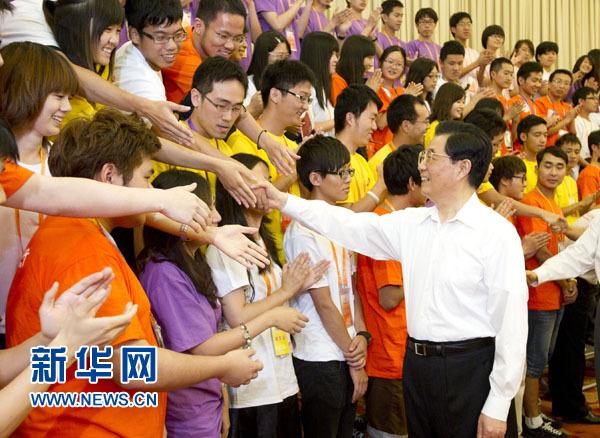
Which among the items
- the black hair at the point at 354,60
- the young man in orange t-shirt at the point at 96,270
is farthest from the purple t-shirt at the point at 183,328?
the black hair at the point at 354,60

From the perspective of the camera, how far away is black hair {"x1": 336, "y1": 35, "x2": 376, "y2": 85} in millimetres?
4824

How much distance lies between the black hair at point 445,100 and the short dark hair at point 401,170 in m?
1.69

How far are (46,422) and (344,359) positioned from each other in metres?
1.41

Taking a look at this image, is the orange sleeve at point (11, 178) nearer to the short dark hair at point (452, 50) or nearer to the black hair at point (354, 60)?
the black hair at point (354, 60)

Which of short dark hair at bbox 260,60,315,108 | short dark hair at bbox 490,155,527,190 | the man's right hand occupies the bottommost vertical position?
the man's right hand

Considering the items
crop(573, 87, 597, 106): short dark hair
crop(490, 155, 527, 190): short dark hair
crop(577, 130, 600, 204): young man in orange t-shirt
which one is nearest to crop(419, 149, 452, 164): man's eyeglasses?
crop(490, 155, 527, 190): short dark hair

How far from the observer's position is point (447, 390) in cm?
230

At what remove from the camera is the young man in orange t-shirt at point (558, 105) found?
641 centimetres

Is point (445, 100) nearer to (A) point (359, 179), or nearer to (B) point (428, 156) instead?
(A) point (359, 179)

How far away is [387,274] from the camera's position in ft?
9.83

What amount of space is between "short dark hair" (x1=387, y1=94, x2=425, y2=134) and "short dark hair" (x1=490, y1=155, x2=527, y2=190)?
1.84 ft

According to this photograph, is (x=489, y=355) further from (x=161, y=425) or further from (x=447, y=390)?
(x=161, y=425)

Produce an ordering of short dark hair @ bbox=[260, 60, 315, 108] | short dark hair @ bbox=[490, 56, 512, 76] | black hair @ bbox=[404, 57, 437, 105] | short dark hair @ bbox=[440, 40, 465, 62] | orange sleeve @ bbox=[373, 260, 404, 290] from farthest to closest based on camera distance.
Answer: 1. short dark hair @ bbox=[490, 56, 512, 76]
2. short dark hair @ bbox=[440, 40, 465, 62]
3. black hair @ bbox=[404, 57, 437, 105]
4. short dark hair @ bbox=[260, 60, 315, 108]
5. orange sleeve @ bbox=[373, 260, 404, 290]

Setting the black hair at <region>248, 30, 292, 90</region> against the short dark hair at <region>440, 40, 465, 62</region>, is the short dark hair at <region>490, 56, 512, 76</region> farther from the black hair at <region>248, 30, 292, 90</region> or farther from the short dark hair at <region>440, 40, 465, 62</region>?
the black hair at <region>248, 30, 292, 90</region>
